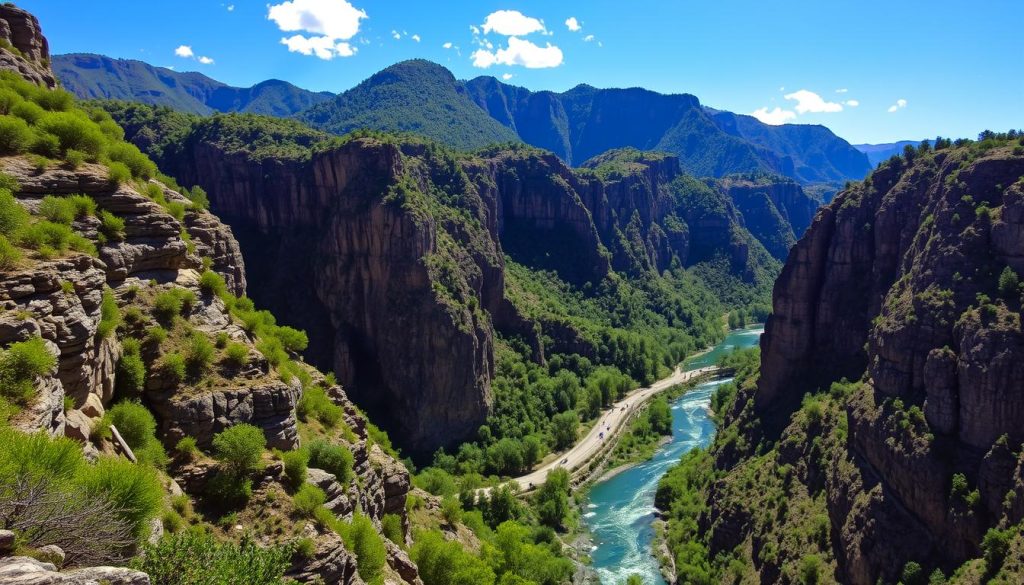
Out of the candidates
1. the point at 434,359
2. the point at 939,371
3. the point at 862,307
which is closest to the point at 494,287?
the point at 434,359

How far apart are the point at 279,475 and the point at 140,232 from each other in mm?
13686

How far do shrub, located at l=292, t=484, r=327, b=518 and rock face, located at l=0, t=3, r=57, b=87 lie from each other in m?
30.0

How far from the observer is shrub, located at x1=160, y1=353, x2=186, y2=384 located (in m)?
25.6

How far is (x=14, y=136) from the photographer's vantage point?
25.9 meters

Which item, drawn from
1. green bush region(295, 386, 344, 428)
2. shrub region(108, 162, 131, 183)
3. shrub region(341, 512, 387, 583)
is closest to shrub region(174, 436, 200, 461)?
shrub region(341, 512, 387, 583)

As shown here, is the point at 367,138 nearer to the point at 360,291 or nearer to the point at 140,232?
the point at 360,291

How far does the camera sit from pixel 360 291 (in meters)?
106

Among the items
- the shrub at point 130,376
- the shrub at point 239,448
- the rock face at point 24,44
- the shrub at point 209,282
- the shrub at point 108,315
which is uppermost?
the rock face at point 24,44

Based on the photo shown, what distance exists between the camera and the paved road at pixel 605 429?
96.4 metres

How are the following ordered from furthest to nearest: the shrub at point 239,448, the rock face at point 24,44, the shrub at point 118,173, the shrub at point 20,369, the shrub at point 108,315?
the rock face at point 24,44, the shrub at point 118,173, the shrub at point 239,448, the shrub at point 108,315, the shrub at point 20,369

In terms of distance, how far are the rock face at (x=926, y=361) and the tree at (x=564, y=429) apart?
40.8m

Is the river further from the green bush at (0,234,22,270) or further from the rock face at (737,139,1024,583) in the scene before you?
the green bush at (0,234,22,270)

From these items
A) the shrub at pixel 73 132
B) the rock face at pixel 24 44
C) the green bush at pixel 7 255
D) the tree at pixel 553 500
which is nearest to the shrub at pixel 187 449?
the green bush at pixel 7 255

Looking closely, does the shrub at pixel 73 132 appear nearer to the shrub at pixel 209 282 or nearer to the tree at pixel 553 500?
the shrub at pixel 209 282
